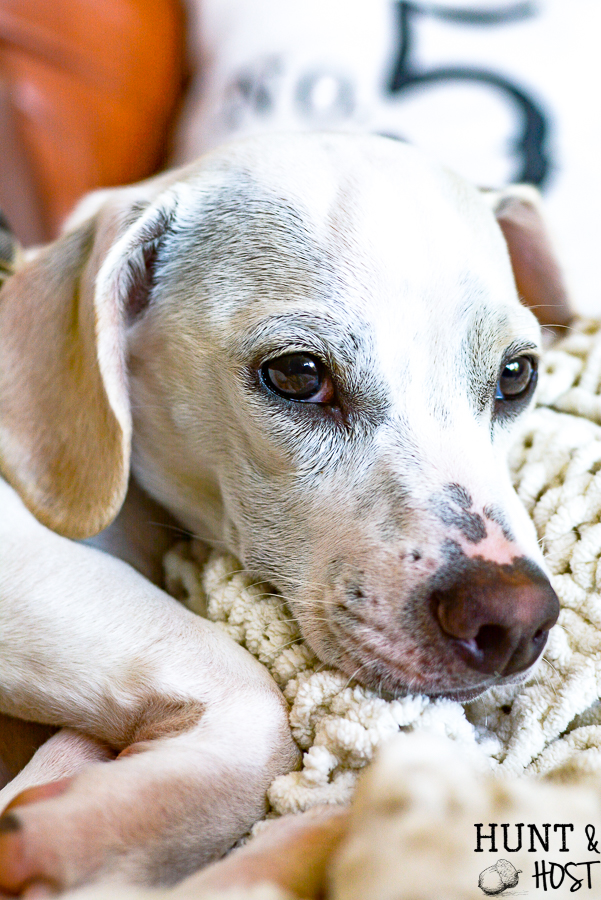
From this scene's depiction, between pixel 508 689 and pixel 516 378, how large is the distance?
52cm

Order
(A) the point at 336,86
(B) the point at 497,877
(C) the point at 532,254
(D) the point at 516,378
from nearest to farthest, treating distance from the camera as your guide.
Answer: (B) the point at 497,877 → (D) the point at 516,378 → (C) the point at 532,254 → (A) the point at 336,86

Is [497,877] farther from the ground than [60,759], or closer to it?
farther from the ground

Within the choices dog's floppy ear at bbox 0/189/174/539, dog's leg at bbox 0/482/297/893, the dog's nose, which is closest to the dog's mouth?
the dog's nose

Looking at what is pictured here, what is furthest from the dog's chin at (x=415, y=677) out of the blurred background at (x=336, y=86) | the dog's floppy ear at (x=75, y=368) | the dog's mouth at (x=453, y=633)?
the blurred background at (x=336, y=86)

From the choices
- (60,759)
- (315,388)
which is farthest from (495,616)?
(60,759)

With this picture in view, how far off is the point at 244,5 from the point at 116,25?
1.27 feet

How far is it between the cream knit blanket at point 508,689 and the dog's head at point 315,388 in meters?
0.04

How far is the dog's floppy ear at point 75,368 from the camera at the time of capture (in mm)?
1112

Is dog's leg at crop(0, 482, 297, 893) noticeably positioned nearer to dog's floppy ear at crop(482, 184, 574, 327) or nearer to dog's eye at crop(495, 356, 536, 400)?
dog's eye at crop(495, 356, 536, 400)

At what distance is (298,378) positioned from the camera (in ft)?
3.56

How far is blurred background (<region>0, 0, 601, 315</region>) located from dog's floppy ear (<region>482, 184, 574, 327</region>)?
0.30 meters

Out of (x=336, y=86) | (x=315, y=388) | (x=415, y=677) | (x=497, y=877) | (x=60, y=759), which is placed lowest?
(x=60, y=759)

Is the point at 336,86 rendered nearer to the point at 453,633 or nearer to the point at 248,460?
the point at 248,460

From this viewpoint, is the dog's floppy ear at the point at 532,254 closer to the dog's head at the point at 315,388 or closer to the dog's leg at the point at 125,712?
the dog's head at the point at 315,388
